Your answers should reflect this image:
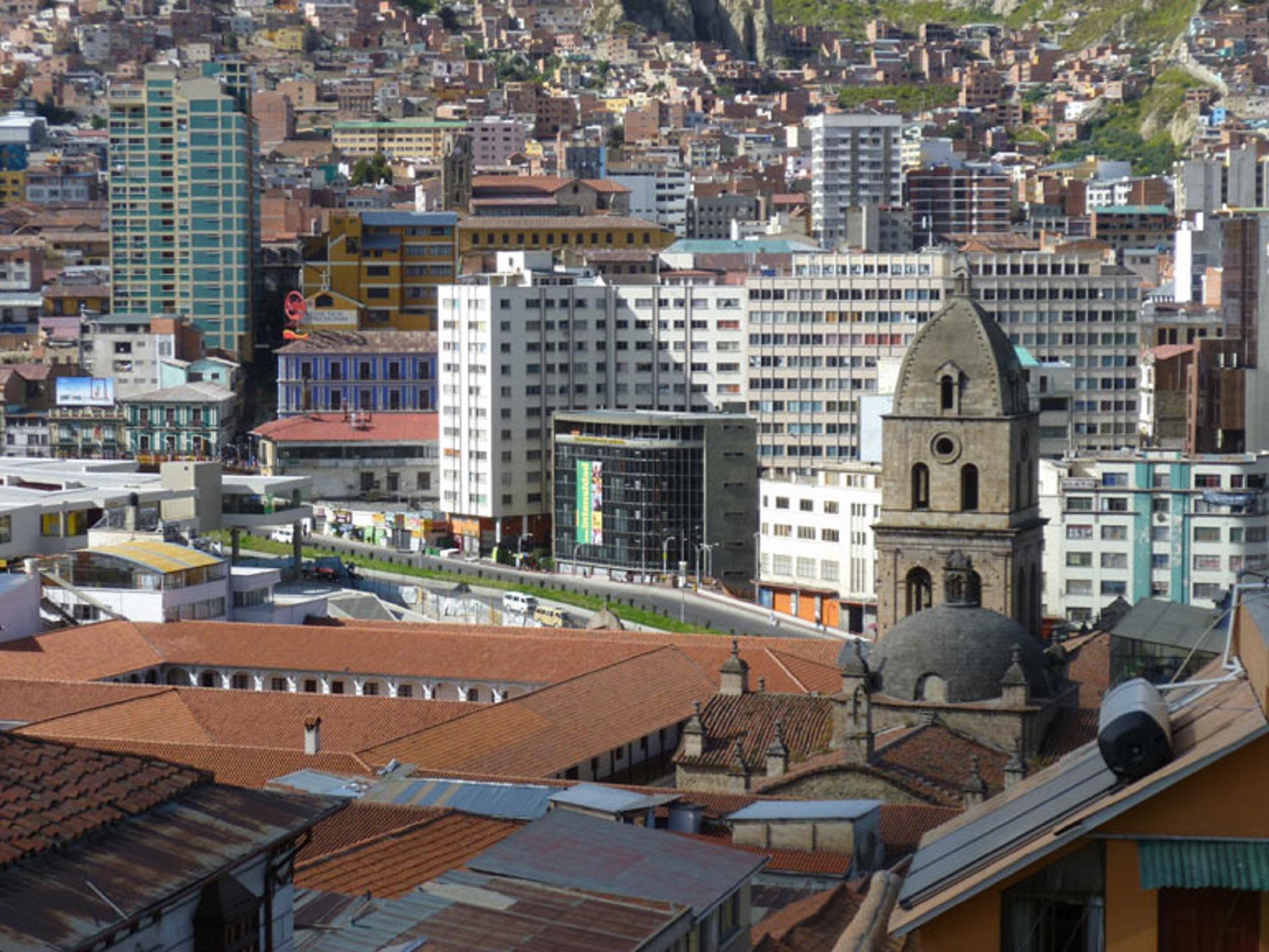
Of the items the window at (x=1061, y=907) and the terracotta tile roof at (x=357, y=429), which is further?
the terracotta tile roof at (x=357, y=429)

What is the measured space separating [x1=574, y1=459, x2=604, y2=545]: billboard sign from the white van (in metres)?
13.8

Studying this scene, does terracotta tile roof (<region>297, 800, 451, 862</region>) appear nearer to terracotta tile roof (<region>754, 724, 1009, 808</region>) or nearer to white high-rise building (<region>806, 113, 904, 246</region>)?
terracotta tile roof (<region>754, 724, 1009, 808</region>)

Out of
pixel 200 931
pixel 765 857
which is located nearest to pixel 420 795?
pixel 765 857

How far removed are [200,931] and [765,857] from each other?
12081mm

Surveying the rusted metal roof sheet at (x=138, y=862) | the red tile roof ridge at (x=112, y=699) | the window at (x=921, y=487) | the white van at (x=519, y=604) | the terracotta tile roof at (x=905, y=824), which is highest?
the rusted metal roof sheet at (x=138, y=862)

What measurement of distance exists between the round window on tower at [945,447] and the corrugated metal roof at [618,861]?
29.1 meters

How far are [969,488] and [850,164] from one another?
136432 millimetres

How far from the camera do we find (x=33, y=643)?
63.4m

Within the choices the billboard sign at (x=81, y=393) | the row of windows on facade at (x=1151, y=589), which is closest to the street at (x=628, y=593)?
the row of windows on facade at (x=1151, y=589)

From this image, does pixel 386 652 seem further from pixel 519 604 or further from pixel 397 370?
pixel 397 370

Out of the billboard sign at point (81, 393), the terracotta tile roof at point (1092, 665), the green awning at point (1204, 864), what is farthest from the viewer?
the billboard sign at point (81, 393)

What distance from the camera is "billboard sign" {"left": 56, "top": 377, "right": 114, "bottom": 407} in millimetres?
142375

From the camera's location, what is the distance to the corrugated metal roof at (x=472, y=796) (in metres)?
34.3

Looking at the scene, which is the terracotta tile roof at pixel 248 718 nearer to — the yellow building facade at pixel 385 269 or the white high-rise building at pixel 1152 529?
the white high-rise building at pixel 1152 529
